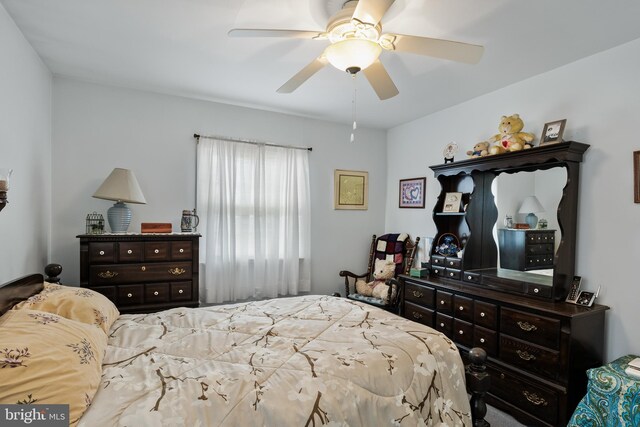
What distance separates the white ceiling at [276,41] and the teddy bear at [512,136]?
33 cm

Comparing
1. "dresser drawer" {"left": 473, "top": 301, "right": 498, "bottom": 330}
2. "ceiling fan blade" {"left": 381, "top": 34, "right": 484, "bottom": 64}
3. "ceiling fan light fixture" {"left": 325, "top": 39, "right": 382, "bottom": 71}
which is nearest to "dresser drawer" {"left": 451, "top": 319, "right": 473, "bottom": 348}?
"dresser drawer" {"left": 473, "top": 301, "right": 498, "bottom": 330}

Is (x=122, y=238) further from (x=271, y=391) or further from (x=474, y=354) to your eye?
(x=474, y=354)

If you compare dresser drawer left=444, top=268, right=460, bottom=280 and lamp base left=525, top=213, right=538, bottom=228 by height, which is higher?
lamp base left=525, top=213, right=538, bottom=228

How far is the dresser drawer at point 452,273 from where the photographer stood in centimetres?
323

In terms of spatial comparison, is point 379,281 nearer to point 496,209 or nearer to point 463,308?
point 463,308

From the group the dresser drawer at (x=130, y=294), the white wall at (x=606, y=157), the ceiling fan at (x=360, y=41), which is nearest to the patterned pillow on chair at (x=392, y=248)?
the white wall at (x=606, y=157)

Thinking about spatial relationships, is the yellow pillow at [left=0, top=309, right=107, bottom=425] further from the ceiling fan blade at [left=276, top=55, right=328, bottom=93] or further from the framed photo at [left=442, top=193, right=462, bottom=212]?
the framed photo at [left=442, top=193, right=462, bottom=212]

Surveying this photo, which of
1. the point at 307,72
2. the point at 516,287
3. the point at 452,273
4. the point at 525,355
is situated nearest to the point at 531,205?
the point at 516,287

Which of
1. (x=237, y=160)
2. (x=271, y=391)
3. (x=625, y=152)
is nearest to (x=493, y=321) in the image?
(x=625, y=152)

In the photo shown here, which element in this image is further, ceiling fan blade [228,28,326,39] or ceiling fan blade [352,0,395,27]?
ceiling fan blade [228,28,326,39]

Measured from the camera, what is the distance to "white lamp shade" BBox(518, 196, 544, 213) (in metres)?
→ 2.83

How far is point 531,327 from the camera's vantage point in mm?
2369

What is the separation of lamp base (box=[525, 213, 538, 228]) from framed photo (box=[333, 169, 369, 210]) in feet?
6.66

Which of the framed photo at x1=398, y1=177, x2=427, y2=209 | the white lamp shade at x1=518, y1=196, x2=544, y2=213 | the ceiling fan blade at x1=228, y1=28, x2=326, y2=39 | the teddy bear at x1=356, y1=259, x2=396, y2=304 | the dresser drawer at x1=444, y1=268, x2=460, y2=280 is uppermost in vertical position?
the ceiling fan blade at x1=228, y1=28, x2=326, y2=39
